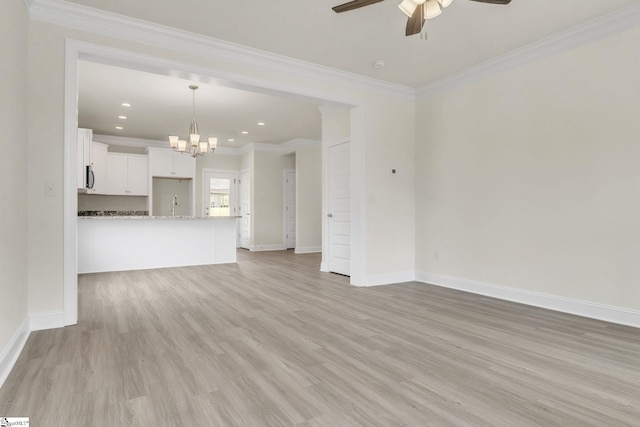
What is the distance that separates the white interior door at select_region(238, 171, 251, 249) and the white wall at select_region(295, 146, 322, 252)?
5.30 feet

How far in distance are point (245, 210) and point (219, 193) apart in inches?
36.4

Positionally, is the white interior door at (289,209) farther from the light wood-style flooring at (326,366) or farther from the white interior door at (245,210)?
the light wood-style flooring at (326,366)

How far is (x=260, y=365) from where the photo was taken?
89.3 inches

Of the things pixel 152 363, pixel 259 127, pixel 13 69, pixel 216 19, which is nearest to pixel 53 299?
pixel 152 363

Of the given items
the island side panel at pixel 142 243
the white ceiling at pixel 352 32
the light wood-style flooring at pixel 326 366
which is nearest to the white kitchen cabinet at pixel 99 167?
the island side panel at pixel 142 243

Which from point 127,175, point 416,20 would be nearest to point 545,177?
point 416,20

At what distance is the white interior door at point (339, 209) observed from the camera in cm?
550

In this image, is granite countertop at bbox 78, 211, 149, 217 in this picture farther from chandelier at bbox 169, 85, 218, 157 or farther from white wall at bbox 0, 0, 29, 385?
white wall at bbox 0, 0, 29, 385

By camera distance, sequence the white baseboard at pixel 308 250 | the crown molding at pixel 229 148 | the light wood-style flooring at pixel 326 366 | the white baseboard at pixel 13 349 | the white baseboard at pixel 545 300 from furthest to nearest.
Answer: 1. the white baseboard at pixel 308 250
2. the crown molding at pixel 229 148
3. the white baseboard at pixel 545 300
4. the white baseboard at pixel 13 349
5. the light wood-style flooring at pixel 326 366

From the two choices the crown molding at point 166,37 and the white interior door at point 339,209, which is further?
the white interior door at point 339,209

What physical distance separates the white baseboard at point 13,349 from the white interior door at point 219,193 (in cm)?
721

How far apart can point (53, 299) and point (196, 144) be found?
145 inches

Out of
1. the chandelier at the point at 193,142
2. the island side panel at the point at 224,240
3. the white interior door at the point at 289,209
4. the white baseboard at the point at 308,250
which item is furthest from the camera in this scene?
the white interior door at the point at 289,209

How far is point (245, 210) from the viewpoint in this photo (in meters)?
9.97
